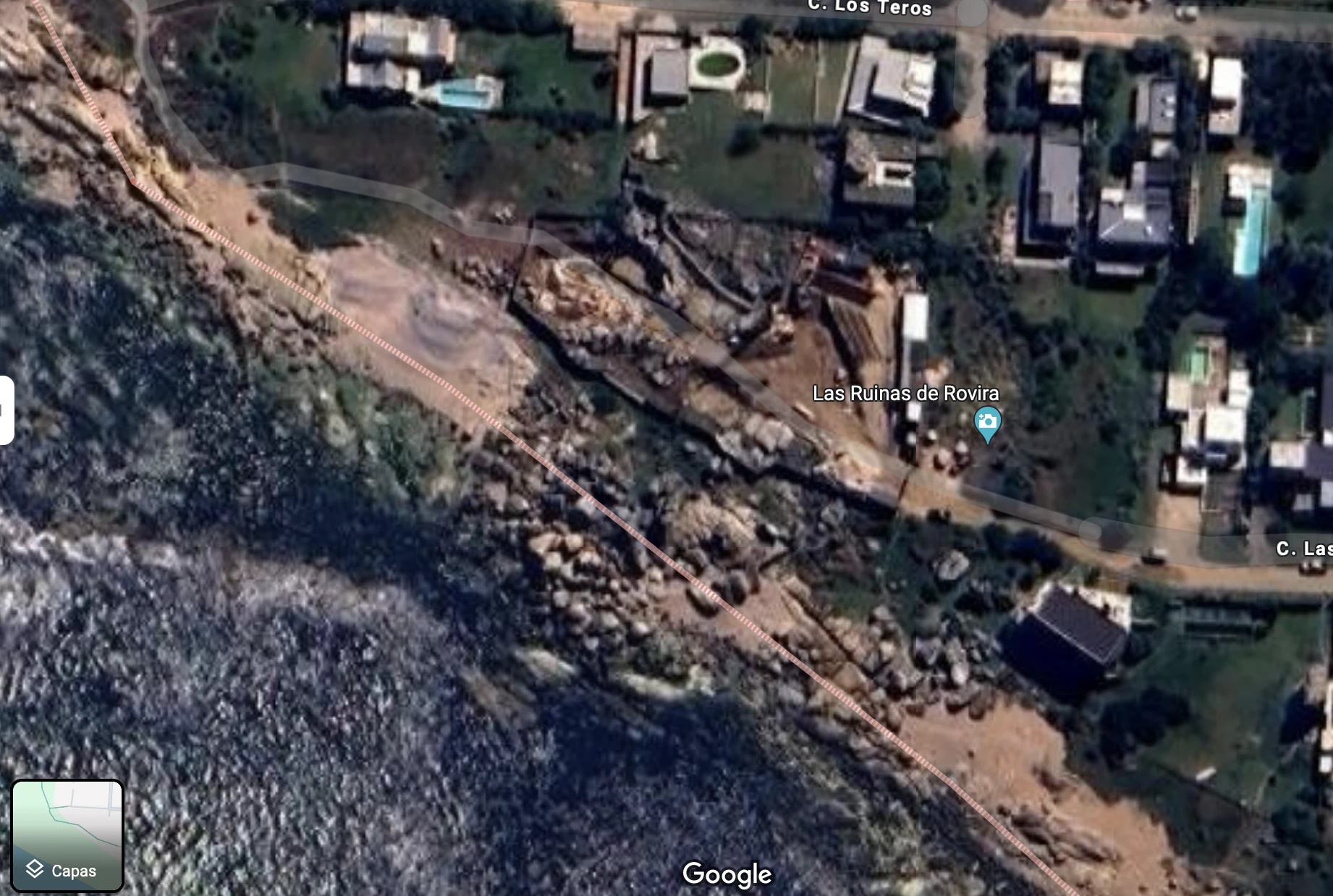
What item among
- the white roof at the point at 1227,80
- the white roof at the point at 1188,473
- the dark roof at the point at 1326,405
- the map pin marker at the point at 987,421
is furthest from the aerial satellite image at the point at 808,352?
the white roof at the point at 1227,80

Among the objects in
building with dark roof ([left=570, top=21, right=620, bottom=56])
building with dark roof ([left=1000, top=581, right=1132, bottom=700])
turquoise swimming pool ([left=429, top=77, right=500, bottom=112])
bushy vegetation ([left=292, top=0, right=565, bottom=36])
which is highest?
bushy vegetation ([left=292, top=0, right=565, bottom=36])

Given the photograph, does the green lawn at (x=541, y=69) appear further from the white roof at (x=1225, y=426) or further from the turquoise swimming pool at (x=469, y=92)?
the white roof at (x=1225, y=426)

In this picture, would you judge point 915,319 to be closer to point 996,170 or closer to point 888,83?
point 996,170

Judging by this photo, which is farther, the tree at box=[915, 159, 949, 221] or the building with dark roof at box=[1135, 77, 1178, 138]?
the building with dark roof at box=[1135, 77, 1178, 138]

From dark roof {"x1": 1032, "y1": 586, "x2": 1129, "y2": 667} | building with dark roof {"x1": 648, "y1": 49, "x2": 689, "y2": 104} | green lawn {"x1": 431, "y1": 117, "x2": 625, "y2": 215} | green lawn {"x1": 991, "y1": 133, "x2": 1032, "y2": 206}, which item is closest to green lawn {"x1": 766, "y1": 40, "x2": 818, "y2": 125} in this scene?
building with dark roof {"x1": 648, "y1": 49, "x2": 689, "y2": 104}

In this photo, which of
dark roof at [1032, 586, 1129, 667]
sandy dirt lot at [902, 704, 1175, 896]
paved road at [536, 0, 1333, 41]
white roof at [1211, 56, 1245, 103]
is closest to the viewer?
dark roof at [1032, 586, 1129, 667]

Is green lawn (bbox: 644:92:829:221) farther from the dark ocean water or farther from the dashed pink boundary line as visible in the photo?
the dark ocean water

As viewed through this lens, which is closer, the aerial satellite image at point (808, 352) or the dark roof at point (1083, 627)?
the aerial satellite image at point (808, 352)
